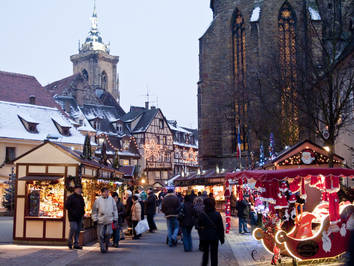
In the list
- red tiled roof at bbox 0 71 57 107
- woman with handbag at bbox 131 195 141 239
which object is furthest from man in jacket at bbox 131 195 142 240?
red tiled roof at bbox 0 71 57 107

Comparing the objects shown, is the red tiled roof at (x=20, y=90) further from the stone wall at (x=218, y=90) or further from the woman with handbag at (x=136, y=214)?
the woman with handbag at (x=136, y=214)

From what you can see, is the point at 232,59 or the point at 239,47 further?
the point at 232,59

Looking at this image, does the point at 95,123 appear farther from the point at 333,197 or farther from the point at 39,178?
the point at 333,197

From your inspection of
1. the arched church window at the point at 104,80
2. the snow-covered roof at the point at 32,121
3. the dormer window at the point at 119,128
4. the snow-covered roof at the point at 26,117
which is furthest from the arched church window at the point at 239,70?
the arched church window at the point at 104,80

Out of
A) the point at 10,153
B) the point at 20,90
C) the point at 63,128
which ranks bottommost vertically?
the point at 10,153

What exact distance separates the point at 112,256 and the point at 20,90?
4177 cm

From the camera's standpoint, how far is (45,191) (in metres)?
16.2

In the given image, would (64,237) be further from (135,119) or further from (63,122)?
(135,119)

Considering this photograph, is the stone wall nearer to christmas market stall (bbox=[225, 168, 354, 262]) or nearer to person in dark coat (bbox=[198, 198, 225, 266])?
christmas market stall (bbox=[225, 168, 354, 262])

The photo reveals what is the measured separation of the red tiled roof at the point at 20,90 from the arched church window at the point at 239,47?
780 inches

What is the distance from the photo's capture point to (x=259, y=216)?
2119cm

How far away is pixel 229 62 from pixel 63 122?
620 inches

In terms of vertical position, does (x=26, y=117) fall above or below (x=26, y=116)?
below

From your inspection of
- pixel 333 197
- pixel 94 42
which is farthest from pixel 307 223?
pixel 94 42
